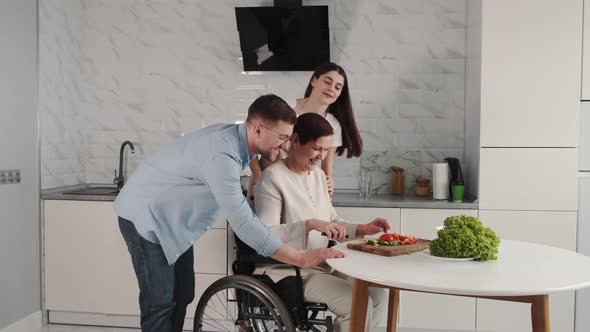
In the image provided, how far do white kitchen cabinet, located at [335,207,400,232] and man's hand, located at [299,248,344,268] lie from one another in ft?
4.73

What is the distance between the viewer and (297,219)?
2643 mm

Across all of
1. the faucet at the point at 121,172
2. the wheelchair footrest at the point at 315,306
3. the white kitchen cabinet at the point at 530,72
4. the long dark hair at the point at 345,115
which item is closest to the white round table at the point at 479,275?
the wheelchair footrest at the point at 315,306

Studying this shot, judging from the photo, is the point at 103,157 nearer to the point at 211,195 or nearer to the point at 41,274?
the point at 41,274

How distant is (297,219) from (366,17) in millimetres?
2022

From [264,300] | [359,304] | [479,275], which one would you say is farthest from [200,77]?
[479,275]

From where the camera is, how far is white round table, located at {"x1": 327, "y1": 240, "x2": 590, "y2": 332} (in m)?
1.82

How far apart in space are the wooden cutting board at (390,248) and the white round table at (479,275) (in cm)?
2

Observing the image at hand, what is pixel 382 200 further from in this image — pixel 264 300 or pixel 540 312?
pixel 540 312

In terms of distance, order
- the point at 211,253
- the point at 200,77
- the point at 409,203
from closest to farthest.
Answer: the point at 409,203, the point at 211,253, the point at 200,77

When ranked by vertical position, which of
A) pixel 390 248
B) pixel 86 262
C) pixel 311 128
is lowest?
pixel 86 262

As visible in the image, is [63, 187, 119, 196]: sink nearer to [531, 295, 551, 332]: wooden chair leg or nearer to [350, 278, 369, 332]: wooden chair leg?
[350, 278, 369, 332]: wooden chair leg

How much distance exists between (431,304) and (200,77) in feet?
7.05

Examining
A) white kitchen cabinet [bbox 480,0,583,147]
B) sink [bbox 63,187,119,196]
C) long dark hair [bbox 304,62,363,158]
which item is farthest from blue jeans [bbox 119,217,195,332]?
white kitchen cabinet [bbox 480,0,583,147]

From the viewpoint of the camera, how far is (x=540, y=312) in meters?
1.93
